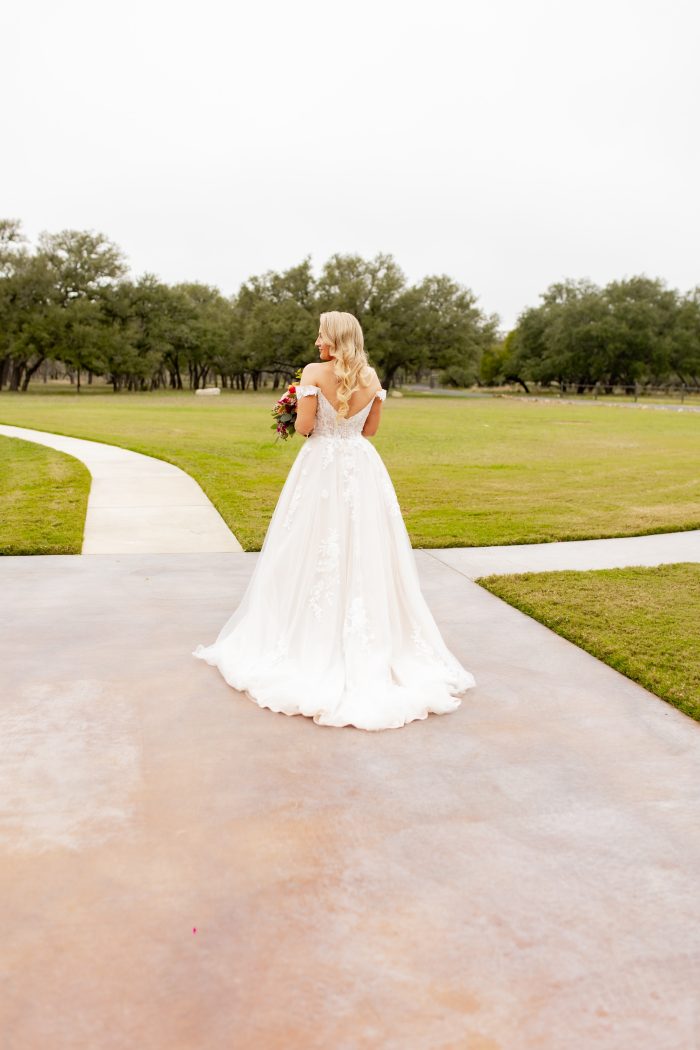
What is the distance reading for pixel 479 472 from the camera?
16.5 metres

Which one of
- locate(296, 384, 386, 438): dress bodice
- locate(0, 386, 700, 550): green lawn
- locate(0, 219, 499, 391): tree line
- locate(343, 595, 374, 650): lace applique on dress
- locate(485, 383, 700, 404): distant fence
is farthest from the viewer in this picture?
locate(485, 383, 700, 404): distant fence

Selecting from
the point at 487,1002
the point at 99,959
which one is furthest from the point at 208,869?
the point at 487,1002

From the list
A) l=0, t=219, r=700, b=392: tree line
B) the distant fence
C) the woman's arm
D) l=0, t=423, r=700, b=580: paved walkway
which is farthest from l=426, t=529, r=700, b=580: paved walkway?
the distant fence

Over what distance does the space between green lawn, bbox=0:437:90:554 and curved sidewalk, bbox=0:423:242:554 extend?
0.62ft

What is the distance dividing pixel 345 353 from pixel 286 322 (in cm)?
7036

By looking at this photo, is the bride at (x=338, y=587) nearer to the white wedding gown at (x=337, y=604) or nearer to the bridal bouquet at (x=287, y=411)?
the white wedding gown at (x=337, y=604)

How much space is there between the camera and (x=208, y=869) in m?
3.01

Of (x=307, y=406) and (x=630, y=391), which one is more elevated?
(x=630, y=391)

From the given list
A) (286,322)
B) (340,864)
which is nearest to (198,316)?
(286,322)

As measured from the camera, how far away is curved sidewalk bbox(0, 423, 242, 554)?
8.78 meters

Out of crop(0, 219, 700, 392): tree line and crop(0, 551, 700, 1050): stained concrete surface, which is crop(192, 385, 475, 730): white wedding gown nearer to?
crop(0, 551, 700, 1050): stained concrete surface

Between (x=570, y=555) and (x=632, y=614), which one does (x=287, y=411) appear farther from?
(x=570, y=555)

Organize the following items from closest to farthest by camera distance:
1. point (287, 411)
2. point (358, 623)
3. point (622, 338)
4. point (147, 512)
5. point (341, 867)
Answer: point (341, 867) < point (358, 623) < point (287, 411) < point (147, 512) < point (622, 338)

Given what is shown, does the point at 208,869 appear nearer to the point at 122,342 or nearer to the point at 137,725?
the point at 137,725
